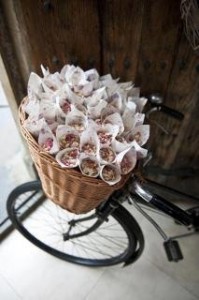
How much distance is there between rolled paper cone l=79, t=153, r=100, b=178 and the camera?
0.60 metres

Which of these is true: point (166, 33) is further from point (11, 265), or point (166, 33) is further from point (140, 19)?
point (11, 265)

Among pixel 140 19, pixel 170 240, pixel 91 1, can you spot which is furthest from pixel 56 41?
pixel 170 240

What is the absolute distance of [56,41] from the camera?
2.96ft

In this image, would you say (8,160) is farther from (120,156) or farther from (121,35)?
(120,156)

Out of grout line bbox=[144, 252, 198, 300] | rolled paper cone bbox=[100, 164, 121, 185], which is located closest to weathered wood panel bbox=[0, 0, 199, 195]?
rolled paper cone bbox=[100, 164, 121, 185]

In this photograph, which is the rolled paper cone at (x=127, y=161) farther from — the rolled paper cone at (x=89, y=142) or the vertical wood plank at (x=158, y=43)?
the vertical wood plank at (x=158, y=43)

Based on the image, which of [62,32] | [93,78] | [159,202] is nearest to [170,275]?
[159,202]

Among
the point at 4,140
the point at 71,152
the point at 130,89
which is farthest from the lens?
the point at 4,140

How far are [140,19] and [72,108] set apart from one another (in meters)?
0.44

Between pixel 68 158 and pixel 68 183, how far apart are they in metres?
0.08

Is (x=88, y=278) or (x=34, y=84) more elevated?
(x=34, y=84)

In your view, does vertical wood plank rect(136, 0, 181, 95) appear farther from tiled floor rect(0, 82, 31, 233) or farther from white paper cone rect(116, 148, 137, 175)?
tiled floor rect(0, 82, 31, 233)

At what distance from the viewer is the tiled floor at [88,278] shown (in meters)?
1.36

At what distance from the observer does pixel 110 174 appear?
2.00 ft
